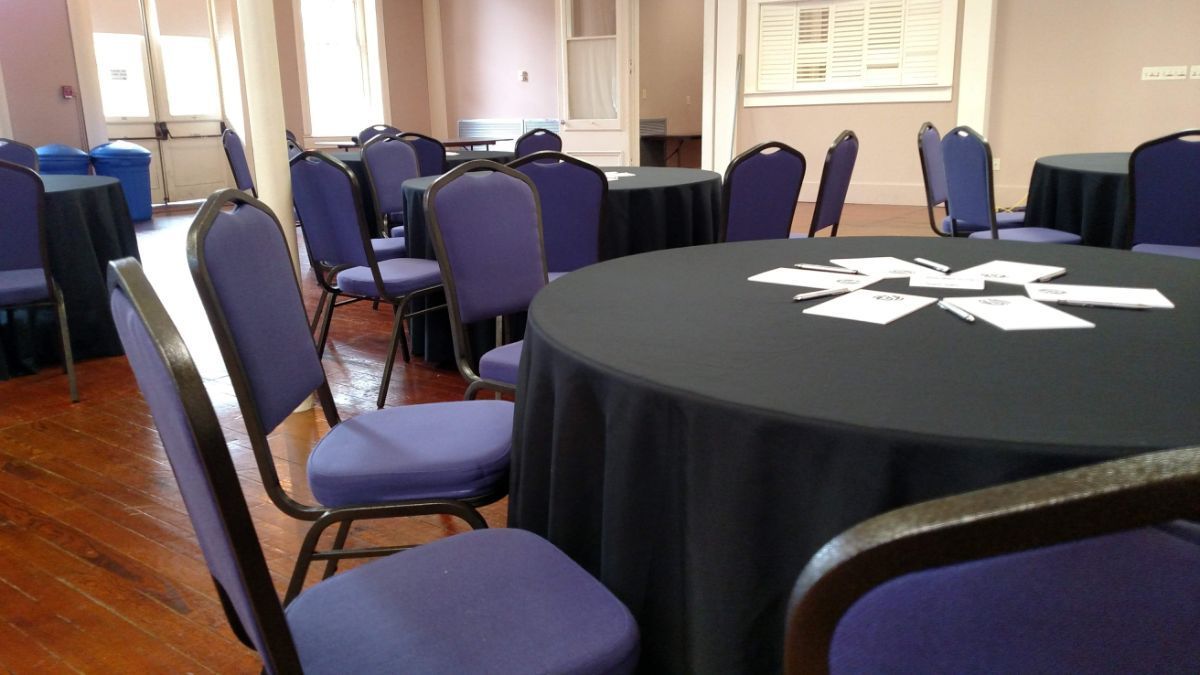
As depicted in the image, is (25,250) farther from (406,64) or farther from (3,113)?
(406,64)

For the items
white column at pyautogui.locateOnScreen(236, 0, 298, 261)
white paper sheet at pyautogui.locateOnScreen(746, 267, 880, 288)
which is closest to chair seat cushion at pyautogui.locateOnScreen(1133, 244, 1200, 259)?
white paper sheet at pyautogui.locateOnScreen(746, 267, 880, 288)

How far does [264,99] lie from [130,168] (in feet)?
20.8

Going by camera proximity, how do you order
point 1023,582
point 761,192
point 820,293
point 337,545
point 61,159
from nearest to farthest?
point 1023,582 < point 820,293 < point 337,545 < point 761,192 < point 61,159

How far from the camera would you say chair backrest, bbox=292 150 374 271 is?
3.21 meters

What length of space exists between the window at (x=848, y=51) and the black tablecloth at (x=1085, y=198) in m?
3.99

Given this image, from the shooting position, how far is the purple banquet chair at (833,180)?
11.9 feet

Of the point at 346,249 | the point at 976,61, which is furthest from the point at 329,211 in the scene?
the point at 976,61

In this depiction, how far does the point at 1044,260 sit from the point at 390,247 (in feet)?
9.58

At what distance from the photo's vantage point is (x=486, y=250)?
2.23 metres

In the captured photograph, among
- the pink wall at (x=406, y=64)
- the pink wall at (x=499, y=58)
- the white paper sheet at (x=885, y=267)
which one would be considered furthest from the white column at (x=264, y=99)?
the pink wall at (x=406, y=64)

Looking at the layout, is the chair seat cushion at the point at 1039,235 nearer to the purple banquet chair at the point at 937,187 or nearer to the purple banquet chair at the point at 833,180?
the purple banquet chair at the point at 937,187

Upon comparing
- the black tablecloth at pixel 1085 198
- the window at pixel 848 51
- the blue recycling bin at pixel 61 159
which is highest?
the window at pixel 848 51

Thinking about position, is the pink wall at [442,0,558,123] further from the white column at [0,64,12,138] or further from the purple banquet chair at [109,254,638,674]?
the purple banquet chair at [109,254,638,674]

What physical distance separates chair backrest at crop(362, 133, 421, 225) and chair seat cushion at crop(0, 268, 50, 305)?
169 cm
